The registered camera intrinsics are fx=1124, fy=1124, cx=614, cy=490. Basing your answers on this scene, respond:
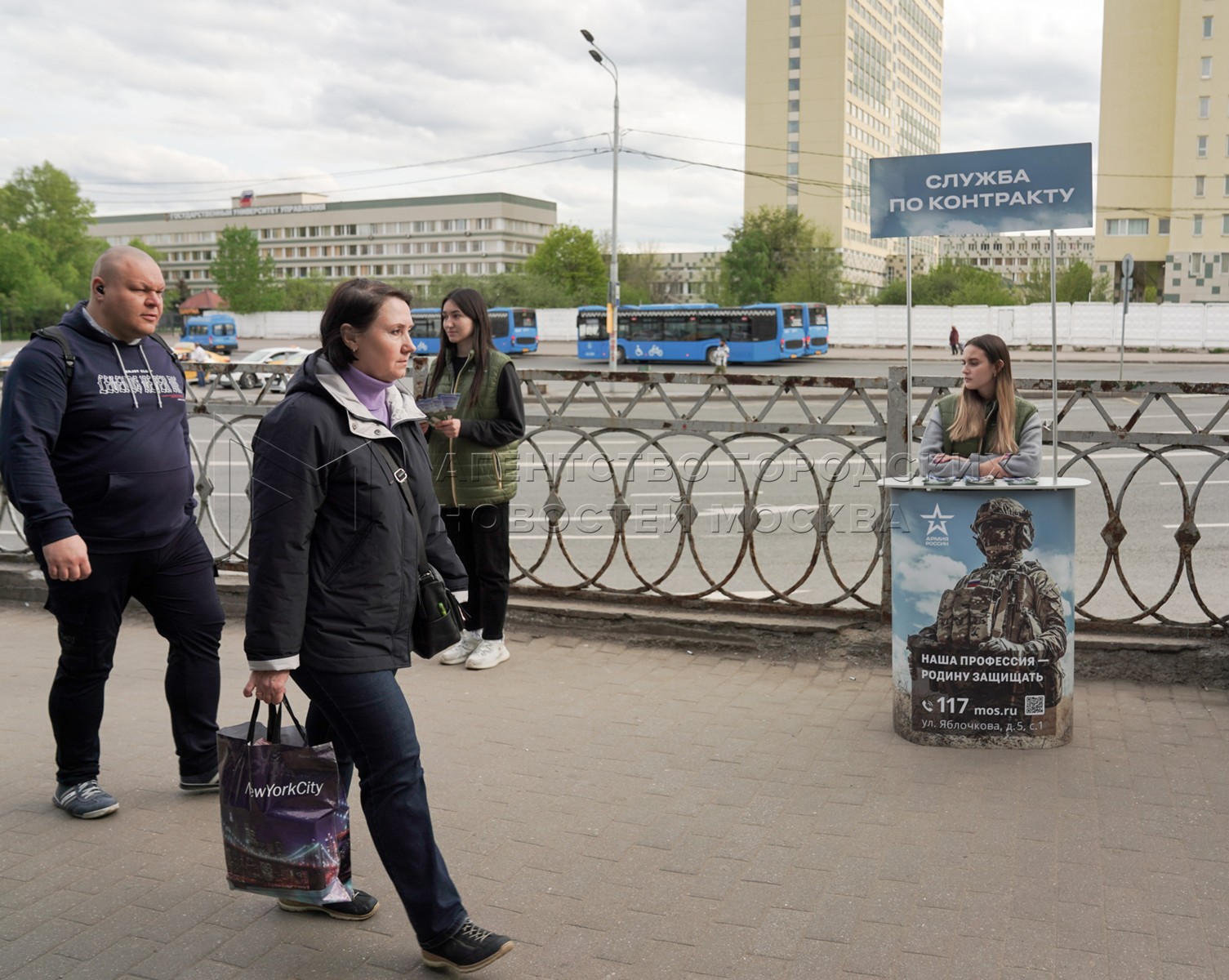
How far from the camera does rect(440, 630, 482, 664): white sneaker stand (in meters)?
5.55

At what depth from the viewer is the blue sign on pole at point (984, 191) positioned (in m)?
4.40

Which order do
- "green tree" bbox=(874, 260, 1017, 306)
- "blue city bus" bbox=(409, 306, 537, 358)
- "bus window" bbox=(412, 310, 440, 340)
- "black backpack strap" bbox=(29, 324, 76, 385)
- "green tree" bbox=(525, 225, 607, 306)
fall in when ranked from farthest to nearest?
"green tree" bbox=(525, 225, 607, 306) → "green tree" bbox=(874, 260, 1017, 306) → "bus window" bbox=(412, 310, 440, 340) → "blue city bus" bbox=(409, 306, 537, 358) → "black backpack strap" bbox=(29, 324, 76, 385)

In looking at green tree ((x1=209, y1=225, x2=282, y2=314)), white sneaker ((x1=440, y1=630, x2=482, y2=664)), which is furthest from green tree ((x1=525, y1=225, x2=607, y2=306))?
white sneaker ((x1=440, y1=630, x2=482, y2=664))

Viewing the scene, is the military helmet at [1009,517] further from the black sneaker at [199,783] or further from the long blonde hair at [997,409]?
the black sneaker at [199,783]

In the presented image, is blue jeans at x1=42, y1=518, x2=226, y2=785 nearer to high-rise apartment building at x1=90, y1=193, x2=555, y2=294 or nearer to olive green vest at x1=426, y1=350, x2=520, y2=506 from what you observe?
olive green vest at x1=426, y1=350, x2=520, y2=506

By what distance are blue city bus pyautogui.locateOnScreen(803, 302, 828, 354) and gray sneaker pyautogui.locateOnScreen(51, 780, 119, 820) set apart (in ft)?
145

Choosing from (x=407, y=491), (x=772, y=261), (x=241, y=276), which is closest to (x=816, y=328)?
(x=772, y=261)

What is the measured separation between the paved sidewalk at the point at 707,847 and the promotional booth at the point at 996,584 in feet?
0.55

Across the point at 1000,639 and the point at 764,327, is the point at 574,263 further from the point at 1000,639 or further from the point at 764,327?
the point at 1000,639

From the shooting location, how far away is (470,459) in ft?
17.5

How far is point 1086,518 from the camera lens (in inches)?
388

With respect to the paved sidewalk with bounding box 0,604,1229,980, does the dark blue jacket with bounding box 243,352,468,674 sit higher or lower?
higher

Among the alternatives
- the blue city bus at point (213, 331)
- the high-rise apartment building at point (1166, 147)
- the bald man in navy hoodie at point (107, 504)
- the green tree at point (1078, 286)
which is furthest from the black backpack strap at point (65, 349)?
the high-rise apartment building at point (1166, 147)

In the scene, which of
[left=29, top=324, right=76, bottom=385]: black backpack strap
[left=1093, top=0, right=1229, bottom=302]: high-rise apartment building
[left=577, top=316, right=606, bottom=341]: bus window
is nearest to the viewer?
[left=29, top=324, right=76, bottom=385]: black backpack strap
